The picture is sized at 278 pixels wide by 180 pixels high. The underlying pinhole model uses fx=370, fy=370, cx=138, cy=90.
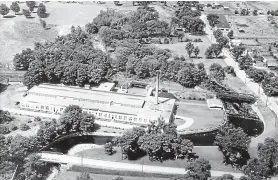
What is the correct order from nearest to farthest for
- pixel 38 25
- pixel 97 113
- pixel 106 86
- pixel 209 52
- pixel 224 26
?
pixel 97 113
pixel 106 86
pixel 209 52
pixel 38 25
pixel 224 26

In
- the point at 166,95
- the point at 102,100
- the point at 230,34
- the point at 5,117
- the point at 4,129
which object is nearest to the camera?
the point at 4,129

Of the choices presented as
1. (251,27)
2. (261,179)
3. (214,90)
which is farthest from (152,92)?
(251,27)

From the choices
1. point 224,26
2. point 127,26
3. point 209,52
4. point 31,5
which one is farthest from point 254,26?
point 31,5

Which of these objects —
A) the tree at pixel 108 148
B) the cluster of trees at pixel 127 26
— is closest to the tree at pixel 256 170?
the tree at pixel 108 148

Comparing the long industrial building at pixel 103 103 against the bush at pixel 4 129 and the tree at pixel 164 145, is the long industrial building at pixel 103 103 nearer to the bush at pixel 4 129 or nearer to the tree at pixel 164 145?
the bush at pixel 4 129

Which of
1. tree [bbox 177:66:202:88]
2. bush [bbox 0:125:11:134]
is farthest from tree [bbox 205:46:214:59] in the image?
bush [bbox 0:125:11:134]

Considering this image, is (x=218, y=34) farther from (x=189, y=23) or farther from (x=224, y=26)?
(x=224, y=26)
